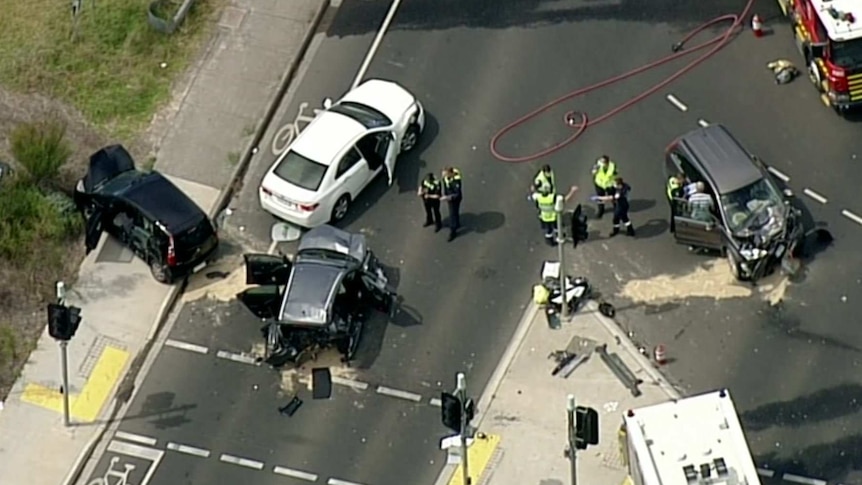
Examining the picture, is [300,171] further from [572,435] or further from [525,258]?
[572,435]

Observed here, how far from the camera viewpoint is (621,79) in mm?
48500

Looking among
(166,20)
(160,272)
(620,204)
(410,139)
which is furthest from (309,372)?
(166,20)

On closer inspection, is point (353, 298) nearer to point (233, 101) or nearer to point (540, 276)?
point (540, 276)

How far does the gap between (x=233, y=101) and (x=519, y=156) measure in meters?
6.75

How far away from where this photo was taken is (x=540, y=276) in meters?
44.8

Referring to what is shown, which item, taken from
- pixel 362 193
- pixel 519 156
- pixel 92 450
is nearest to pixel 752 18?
pixel 519 156

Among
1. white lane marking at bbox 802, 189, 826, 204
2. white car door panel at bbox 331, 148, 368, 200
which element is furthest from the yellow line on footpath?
white lane marking at bbox 802, 189, 826, 204

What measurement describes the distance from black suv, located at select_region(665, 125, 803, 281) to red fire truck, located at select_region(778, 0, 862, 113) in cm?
310

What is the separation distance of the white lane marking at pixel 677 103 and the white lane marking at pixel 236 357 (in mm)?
11196

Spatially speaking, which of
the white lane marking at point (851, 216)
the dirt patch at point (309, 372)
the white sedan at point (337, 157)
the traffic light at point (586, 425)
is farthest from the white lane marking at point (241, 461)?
the white lane marking at point (851, 216)

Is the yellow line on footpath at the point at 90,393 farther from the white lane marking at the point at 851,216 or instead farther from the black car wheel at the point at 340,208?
the white lane marking at the point at 851,216

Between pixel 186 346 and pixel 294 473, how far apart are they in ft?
13.4

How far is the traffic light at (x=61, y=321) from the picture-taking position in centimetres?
4084

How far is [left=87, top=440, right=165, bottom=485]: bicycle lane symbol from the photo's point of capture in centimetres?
4219
